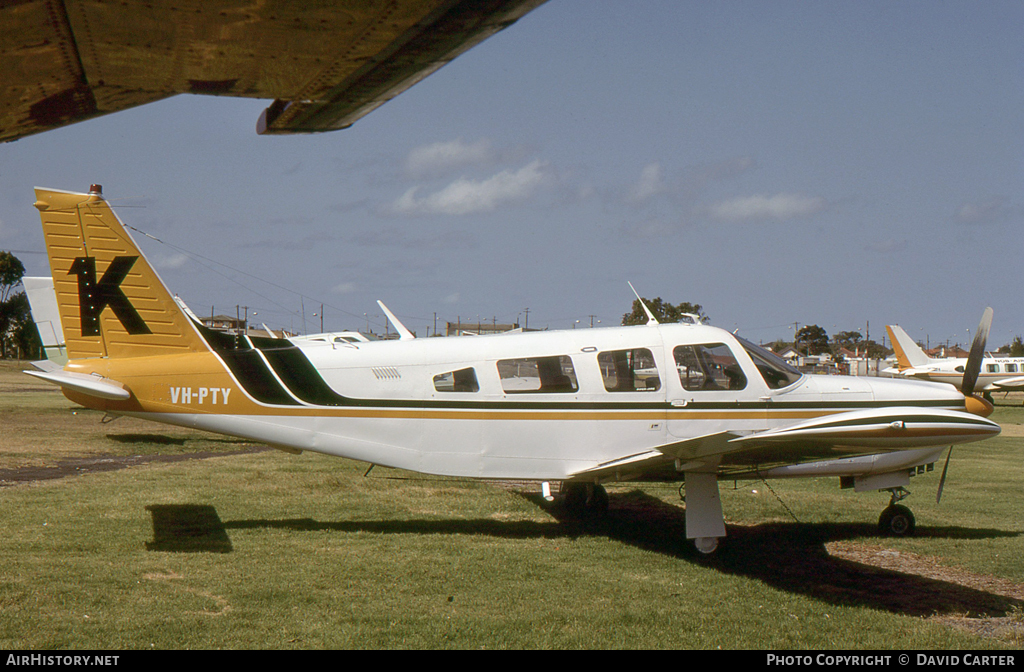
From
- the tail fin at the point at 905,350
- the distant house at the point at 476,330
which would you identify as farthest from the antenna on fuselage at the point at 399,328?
the tail fin at the point at 905,350

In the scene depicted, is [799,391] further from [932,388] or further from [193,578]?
[193,578]

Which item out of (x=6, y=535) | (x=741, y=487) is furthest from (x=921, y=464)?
(x=6, y=535)

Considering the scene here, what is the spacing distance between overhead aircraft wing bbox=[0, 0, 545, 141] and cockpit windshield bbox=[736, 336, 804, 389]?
744 centimetres

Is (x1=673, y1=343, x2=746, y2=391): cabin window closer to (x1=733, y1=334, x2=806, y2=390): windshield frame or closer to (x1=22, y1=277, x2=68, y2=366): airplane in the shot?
(x1=733, y1=334, x2=806, y2=390): windshield frame

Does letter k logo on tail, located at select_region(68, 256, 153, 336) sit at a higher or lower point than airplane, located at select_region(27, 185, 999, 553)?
higher

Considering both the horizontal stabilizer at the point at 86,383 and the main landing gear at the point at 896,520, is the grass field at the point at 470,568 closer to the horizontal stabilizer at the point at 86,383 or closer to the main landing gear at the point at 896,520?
the main landing gear at the point at 896,520

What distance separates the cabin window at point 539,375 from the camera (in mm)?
8906

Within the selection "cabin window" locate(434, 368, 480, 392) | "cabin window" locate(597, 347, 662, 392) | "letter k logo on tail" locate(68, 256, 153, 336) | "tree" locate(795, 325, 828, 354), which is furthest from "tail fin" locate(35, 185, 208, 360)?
"tree" locate(795, 325, 828, 354)

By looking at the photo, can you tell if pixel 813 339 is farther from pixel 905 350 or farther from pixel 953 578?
pixel 953 578

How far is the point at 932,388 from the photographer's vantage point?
362 inches

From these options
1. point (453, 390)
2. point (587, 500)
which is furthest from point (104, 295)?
point (587, 500)

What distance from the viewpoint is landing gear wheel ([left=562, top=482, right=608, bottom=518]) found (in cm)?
1055

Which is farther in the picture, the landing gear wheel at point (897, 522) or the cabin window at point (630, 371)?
the landing gear wheel at point (897, 522)

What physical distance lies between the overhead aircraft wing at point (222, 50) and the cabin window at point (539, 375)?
6664mm
